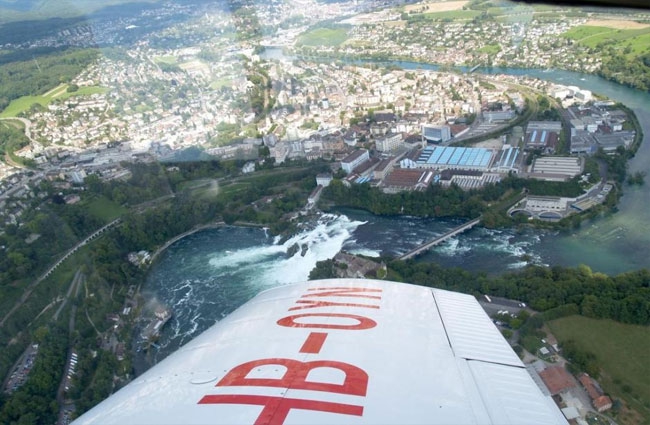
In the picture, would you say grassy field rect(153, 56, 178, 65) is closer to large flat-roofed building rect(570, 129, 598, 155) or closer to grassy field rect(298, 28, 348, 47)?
grassy field rect(298, 28, 348, 47)

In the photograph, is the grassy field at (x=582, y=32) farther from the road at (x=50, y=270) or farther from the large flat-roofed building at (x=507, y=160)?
the road at (x=50, y=270)

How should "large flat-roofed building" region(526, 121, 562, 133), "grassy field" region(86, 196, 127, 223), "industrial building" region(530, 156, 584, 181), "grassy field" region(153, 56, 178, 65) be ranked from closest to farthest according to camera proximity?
1. "industrial building" region(530, 156, 584, 181)
2. "grassy field" region(86, 196, 127, 223)
3. "large flat-roofed building" region(526, 121, 562, 133)
4. "grassy field" region(153, 56, 178, 65)

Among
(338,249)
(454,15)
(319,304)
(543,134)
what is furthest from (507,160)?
(454,15)

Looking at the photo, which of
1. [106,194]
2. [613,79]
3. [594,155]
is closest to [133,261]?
[106,194]

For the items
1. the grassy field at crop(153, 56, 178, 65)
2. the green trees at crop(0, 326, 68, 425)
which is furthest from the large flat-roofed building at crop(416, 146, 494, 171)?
the grassy field at crop(153, 56, 178, 65)

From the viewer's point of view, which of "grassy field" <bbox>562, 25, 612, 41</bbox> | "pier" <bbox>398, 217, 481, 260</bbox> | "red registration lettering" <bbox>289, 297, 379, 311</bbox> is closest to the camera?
"red registration lettering" <bbox>289, 297, 379, 311</bbox>

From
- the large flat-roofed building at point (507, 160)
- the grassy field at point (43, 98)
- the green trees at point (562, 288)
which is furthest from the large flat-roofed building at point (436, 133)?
the grassy field at point (43, 98)
